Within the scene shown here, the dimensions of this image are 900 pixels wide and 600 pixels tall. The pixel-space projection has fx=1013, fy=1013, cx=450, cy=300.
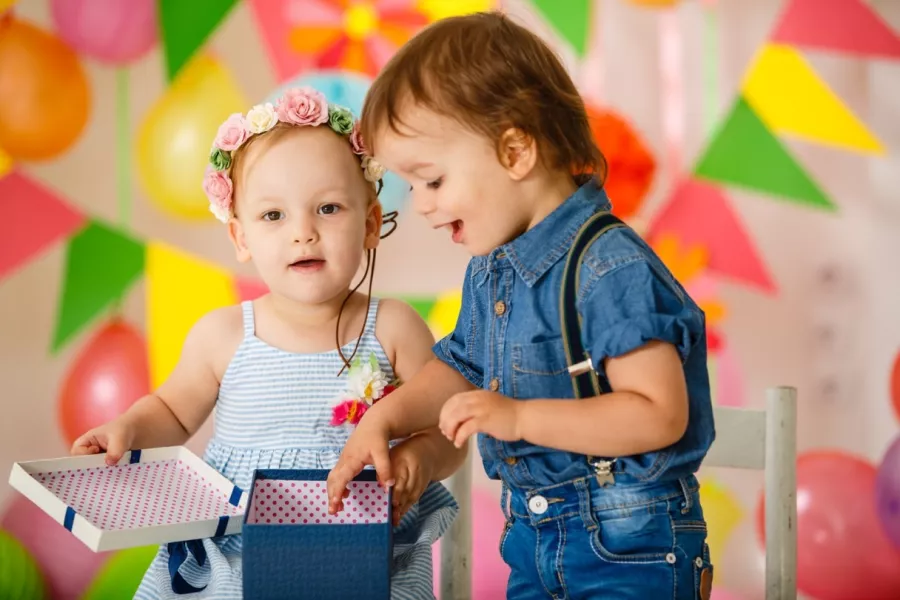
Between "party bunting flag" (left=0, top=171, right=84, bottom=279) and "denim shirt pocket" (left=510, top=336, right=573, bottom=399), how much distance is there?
5.07 feet

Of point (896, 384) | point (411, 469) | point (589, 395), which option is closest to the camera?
point (589, 395)

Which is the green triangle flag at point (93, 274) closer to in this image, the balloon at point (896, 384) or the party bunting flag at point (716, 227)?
the party bunting flag at point (716, 227)

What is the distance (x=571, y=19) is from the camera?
2.52 meters

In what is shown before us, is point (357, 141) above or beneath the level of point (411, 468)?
above

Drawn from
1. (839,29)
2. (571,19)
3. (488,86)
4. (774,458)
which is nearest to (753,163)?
(839,29)

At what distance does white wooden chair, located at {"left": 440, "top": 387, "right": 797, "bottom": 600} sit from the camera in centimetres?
139

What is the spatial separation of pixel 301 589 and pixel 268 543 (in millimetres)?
54

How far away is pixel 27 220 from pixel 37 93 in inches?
11.4

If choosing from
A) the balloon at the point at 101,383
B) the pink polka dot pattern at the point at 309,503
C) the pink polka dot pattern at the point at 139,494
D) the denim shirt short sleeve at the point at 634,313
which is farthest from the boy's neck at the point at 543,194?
the balloon at the point at 101,383

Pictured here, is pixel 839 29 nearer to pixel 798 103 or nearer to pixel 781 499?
pixel 798 103

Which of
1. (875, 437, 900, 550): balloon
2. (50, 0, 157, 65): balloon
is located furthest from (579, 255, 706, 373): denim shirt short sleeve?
(50, 0, 157, 65): balloon

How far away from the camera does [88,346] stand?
2.27 meters

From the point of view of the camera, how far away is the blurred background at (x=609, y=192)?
7.29 ft

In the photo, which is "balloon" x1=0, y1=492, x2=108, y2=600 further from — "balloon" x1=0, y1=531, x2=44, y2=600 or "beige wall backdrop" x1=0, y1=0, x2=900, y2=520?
"beige wall backdrop" x1=0, y1=0, x2=900, y2=520
